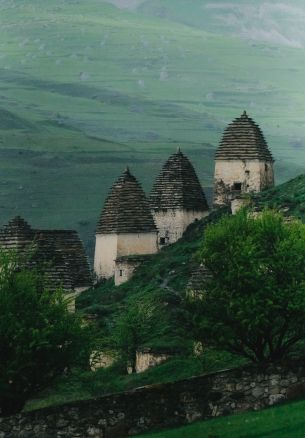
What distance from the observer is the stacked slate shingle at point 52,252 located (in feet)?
218

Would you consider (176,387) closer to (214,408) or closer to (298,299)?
(214,408)

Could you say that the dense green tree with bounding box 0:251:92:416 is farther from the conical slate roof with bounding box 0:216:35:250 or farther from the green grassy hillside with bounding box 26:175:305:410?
the conical slate roof with bounding box 0:216:35:250

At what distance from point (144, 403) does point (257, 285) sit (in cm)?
1194

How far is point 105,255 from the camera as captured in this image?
84.1 metres

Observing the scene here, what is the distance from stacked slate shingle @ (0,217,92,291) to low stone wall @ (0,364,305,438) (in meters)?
20.0

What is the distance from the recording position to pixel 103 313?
72438 millimetres

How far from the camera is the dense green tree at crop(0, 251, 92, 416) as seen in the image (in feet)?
145

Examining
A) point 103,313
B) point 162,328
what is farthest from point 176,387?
point 103,313

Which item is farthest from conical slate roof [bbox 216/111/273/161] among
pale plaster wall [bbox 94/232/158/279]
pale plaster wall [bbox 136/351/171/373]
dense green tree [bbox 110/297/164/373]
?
pale plaster wall [bbox 136/351/171/373]

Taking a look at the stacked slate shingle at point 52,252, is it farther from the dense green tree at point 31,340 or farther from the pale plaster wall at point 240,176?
the dense green tree at point 31,340

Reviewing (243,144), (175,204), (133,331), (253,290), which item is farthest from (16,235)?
(253,290)

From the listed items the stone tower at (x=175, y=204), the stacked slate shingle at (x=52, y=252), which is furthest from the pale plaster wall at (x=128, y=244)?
the stone tower at (x=175, y=204)

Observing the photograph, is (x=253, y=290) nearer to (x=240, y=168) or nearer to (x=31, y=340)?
(x=31, y=340)

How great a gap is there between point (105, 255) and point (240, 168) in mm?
8798
